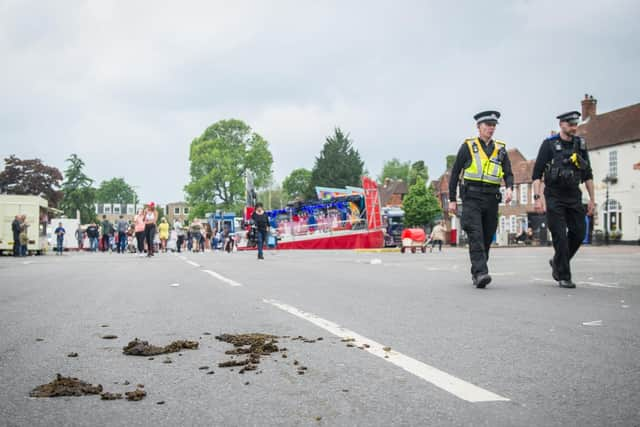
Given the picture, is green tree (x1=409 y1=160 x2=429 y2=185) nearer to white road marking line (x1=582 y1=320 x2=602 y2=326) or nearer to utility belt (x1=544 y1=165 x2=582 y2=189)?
utility belt (x1=544 y1=165 x2=582 y2=189)

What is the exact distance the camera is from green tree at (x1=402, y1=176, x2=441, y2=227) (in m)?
76.2

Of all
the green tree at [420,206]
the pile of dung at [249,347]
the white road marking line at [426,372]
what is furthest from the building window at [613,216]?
the pile of dung at [249,347]

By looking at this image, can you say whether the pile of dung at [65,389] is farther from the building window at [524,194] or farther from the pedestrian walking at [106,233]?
the building window at [524,194]

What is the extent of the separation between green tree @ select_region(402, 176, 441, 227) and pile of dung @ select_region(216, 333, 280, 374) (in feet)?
237

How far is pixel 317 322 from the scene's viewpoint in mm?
5551

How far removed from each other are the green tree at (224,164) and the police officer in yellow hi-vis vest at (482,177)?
7060 centimetres

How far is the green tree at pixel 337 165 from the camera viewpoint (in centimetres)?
8444

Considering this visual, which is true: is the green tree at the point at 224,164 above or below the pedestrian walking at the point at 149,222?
above

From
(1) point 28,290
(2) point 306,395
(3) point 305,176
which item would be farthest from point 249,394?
(3) point 305,176

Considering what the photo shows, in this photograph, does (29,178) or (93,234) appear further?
(29,178)

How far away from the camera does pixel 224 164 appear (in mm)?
78875

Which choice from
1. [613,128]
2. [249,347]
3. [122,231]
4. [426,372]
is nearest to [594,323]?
[426,372]

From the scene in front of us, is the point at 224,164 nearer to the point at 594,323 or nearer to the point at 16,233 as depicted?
the point at 16,233

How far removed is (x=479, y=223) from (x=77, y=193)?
3625 inches
